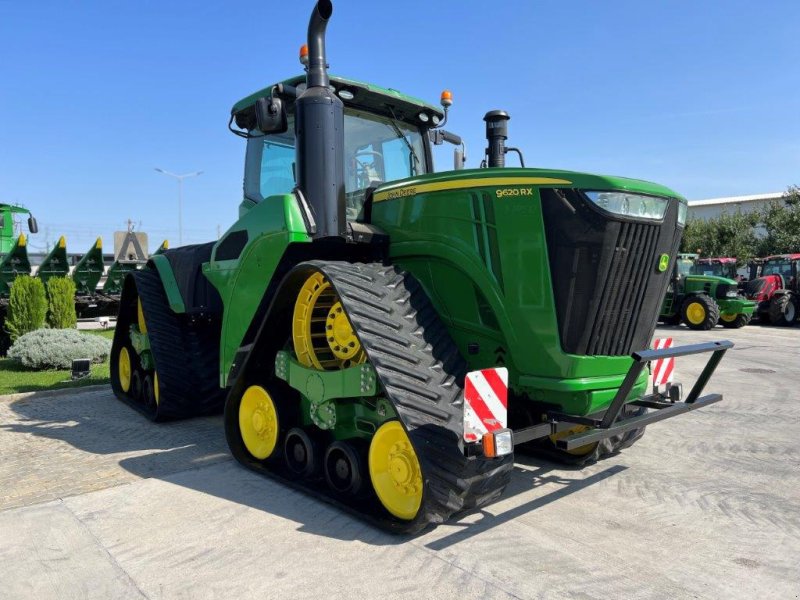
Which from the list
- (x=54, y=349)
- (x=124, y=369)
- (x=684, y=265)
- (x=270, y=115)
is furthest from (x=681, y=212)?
(x=684, y=265)

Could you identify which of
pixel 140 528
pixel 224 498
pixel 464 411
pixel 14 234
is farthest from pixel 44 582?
pixel 14 234

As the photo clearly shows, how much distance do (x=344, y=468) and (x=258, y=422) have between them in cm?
103

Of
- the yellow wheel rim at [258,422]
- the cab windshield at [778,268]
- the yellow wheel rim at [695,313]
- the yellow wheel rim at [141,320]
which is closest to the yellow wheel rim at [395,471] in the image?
the yellow wheel rim at [258,422]

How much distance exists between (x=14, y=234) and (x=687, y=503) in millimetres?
16889

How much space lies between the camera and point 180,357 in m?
6.32

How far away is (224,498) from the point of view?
13.6ft

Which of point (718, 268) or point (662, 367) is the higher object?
point (718, 268)

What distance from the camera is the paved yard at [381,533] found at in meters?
3.03

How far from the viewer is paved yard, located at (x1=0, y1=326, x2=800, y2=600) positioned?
303 centimetres

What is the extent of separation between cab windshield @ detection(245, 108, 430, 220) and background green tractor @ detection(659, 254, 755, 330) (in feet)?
46.9

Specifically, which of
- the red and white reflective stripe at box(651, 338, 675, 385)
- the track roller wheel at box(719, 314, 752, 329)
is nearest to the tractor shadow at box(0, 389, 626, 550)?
the red and white reflective stripe at box(651, 338, 675, 385)

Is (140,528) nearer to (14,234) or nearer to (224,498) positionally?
(224,498)

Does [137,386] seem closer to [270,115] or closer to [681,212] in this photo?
[270,115]

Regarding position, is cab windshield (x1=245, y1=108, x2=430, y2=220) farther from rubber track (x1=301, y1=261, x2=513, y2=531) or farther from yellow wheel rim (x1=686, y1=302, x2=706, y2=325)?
yellow wheel rim (x1=686, y1=302, x2=706, y2=325)
